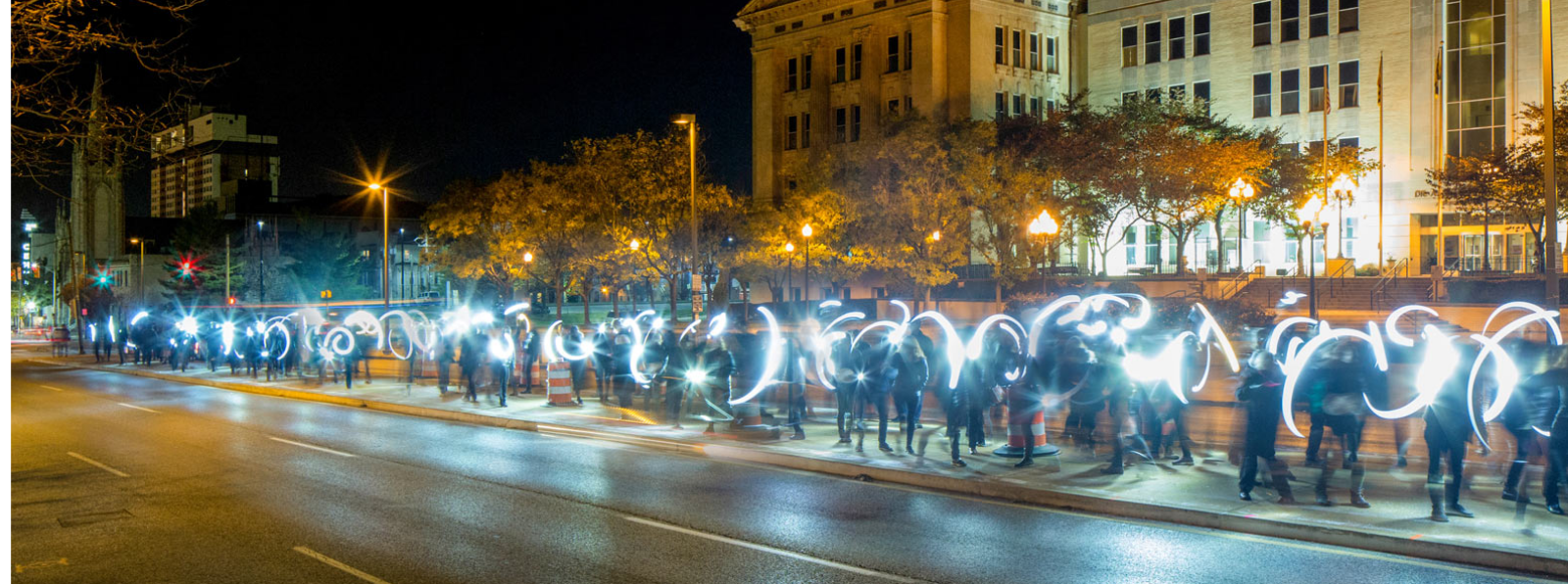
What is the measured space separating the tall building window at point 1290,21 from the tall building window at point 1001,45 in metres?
16.1

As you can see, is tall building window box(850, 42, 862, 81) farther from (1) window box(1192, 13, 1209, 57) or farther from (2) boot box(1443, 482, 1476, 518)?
(2) boot box(1443, 482, 1476, 518)

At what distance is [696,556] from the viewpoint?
8.98 m

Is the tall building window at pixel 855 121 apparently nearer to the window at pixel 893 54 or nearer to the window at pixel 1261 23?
the window at pixel 893 54

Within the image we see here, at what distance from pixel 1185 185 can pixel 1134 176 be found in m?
2.29

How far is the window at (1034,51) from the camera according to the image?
70.2 metres

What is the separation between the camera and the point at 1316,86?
5984cm

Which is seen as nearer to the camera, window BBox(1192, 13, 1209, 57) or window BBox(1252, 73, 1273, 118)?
window BBox(1252, 73, 1273, 118)

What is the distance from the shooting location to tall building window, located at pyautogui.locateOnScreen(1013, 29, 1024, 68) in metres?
69.6

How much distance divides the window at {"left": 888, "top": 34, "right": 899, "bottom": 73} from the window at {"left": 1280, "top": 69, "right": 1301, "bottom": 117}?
2274cm

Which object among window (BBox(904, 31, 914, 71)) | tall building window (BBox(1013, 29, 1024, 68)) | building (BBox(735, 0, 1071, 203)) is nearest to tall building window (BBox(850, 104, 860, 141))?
building (BBox(735, 0, 1071, 203))

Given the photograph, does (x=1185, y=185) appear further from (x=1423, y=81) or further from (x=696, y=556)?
(x=696, y=556)

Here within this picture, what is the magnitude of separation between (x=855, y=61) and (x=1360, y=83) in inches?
1177

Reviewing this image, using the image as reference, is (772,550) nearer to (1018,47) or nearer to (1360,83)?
(1360,83)

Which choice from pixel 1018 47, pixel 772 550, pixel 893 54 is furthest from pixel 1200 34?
pixel 772 550
